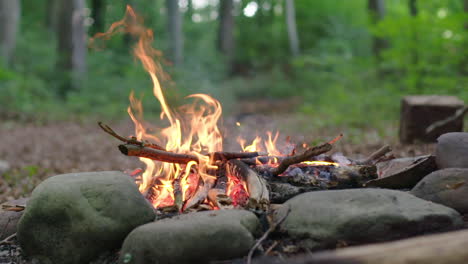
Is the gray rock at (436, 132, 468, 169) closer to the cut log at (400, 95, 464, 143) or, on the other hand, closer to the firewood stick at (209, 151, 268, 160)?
the firewood stick at (209, 151, 268, 160)

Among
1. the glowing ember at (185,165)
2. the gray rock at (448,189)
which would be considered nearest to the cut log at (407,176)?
the gray rock at (448,189)

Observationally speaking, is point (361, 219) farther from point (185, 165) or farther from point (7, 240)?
point (7, 240)

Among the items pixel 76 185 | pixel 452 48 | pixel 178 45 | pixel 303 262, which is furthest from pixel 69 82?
pixel 303 262

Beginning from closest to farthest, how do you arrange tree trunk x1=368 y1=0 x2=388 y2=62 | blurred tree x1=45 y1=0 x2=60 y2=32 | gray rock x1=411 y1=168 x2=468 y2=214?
gray rock x1=411 y1=168 x2=468 y2=214 → tree trunk x1=368 y1=0 x2=388 y2=62 → blurred tree x1=45 y1=0 x2=60 y2=32

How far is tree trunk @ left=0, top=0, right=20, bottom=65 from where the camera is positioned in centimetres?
1455

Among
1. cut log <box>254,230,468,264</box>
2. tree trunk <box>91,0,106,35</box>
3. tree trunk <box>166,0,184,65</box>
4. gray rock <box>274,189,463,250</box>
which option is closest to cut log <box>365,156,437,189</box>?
gray rock <box>274,189,463,250</box>

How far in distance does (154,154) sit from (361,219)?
6.04ft

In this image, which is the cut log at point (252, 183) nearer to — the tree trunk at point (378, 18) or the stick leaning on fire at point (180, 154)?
the stick leaning on fire at point (180, 154)

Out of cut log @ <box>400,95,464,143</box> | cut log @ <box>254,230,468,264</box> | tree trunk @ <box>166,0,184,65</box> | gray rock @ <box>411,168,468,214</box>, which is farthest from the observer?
tree trunk @ <box>166,0,184,65</box>

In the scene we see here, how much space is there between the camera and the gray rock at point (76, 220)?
127 inches

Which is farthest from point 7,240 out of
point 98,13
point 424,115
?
point 98,13

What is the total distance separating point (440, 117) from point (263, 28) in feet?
69.8

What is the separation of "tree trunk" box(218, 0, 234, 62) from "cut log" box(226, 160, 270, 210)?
67.8 ft

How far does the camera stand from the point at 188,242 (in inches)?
114
